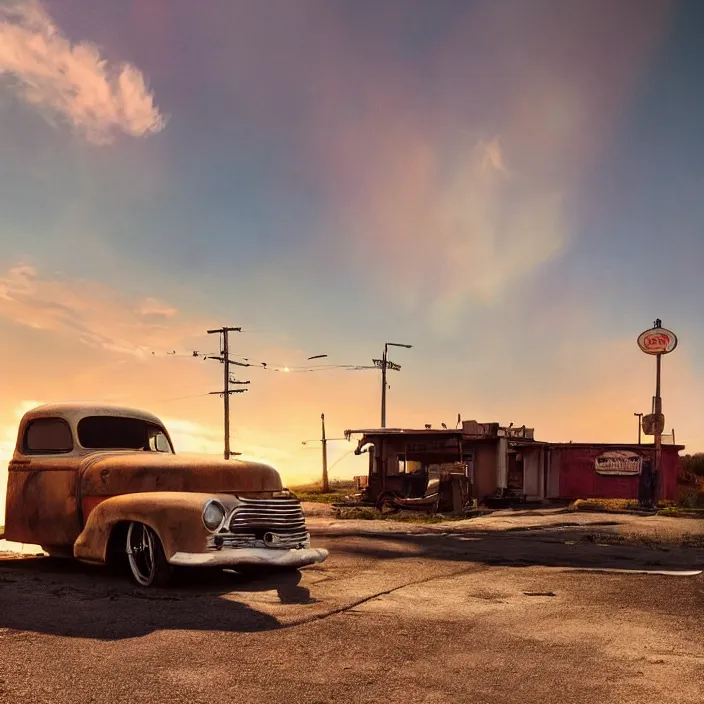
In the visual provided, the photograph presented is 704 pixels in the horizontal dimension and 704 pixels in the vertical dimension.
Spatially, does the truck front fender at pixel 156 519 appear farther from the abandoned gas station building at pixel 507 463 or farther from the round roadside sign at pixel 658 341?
the round roadside sign at pixel 658 341

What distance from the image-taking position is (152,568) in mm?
8227

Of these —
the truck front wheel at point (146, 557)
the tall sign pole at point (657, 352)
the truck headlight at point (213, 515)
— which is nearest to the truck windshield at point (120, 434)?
the truck front wheel at point (146, 557)

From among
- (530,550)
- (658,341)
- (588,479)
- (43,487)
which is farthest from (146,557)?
(588,479)

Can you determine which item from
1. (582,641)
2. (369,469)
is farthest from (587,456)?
(582,641)

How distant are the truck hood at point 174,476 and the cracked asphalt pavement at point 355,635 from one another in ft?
3.40

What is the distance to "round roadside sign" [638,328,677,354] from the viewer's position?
112ft

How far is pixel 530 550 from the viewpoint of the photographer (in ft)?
42.5

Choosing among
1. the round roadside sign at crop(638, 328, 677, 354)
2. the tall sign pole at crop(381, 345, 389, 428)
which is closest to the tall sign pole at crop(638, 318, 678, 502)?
the round roadside sign at crop(638, 328, 677, 354)

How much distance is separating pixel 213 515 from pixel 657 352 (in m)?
30.1

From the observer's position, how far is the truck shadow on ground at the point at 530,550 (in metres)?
11.3

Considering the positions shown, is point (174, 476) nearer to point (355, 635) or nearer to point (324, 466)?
point (355, 635)

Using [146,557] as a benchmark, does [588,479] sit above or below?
below

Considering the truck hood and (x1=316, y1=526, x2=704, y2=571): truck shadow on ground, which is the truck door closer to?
the truck hood

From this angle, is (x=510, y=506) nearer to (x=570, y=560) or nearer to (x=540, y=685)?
(x=570, y=560)
